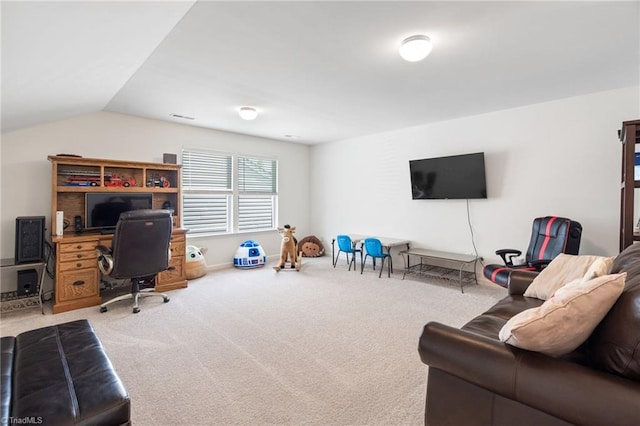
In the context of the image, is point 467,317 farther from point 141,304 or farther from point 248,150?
point 248,150

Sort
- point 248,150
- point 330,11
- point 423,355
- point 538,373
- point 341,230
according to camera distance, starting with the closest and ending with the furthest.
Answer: point 538,373, point 423,355, point 330,11, point 248,150, point 341,230

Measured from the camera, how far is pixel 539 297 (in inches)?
87.7

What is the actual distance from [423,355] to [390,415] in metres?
0.60

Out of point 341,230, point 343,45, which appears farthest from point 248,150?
point 343,45

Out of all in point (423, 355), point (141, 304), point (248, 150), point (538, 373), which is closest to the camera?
point (538, 373)

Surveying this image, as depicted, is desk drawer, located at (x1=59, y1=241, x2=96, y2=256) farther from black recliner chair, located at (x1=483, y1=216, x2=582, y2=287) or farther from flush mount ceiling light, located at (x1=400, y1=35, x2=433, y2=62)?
black recliner chair, located at (x1=483, y1=216, x2=582, y2=287)

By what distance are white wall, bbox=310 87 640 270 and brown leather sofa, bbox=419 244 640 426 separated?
→ 9.09ft

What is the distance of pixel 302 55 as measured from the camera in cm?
257

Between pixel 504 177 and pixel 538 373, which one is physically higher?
pixel 504 177

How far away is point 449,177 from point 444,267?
1466 millimetres

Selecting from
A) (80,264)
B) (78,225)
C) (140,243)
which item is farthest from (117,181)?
(140,243)

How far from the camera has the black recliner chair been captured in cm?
328

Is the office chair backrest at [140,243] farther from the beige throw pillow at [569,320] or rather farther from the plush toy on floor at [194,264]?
the beige throw pillow at [569,320]

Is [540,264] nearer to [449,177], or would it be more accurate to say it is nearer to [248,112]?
[449,177]
